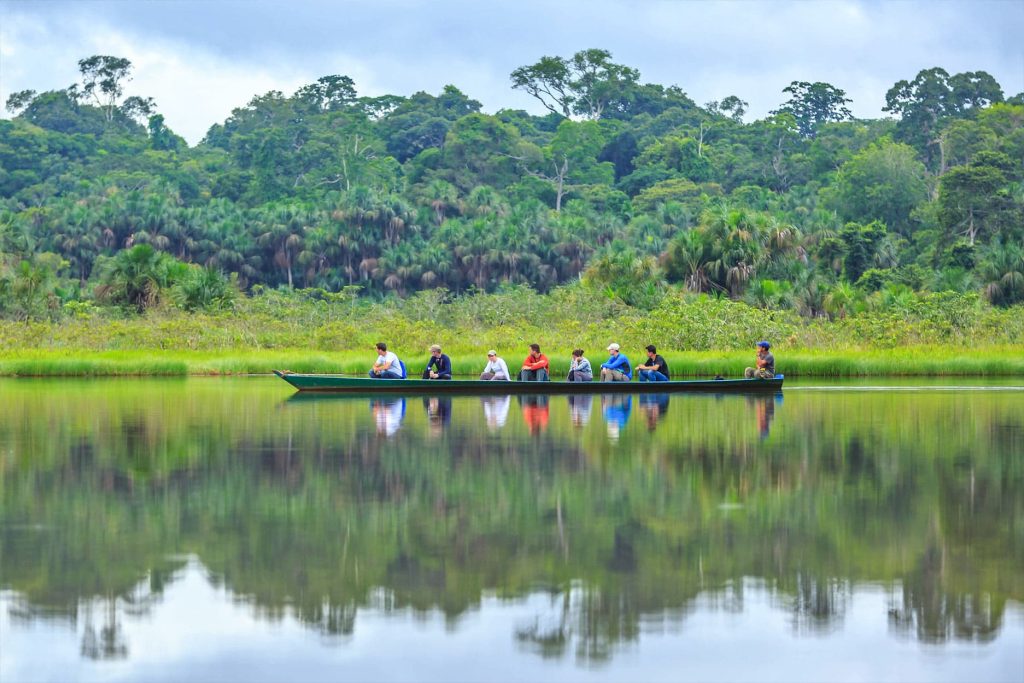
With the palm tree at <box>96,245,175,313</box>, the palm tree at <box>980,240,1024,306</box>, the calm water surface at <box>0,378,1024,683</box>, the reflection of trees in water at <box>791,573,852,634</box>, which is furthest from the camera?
the palm tree at <box>980,240,1024,306</box>

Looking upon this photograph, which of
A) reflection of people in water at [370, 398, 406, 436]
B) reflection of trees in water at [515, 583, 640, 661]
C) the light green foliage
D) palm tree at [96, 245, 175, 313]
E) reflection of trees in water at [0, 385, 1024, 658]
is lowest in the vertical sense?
reflection of trees in water at [515, 583, 640, 661]

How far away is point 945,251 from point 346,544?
48505 mm

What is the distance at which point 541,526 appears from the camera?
862cm

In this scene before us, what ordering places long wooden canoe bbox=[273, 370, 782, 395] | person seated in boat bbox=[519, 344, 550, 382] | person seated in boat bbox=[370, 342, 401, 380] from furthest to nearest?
person seated in boat bbox=[519, 344, 550, 382] < person seated in boat bbox=[370, 342, 401, 380] < long wooden canoe bbox=[273, 370, 782, 395]

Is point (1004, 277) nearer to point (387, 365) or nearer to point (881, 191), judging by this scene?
point (881, 191)

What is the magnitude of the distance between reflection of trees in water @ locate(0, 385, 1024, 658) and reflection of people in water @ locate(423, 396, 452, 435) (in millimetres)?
2266

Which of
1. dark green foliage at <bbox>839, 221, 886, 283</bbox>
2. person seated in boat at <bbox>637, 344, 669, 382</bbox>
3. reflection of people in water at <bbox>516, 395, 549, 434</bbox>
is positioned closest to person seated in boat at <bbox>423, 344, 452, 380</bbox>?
reflection of people in water at <bbox>516, 395, 549, 434</bbox>

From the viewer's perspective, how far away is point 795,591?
6.86 m

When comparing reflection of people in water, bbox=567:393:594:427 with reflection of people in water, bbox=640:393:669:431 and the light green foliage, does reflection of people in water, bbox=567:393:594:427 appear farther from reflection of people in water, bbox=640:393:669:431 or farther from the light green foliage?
the light green foliage

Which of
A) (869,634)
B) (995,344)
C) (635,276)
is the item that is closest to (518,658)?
(869,634)

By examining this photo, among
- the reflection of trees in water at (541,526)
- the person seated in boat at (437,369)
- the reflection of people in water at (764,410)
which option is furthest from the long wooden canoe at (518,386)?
the reflection of trees in water at (541,526)

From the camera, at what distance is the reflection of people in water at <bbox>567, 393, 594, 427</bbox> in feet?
56.5

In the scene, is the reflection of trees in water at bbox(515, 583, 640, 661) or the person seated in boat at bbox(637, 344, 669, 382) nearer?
the reflection of trees in water at bbox(515, 583, 640, 661)

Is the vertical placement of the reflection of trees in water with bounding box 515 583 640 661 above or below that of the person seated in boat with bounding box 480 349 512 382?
below
